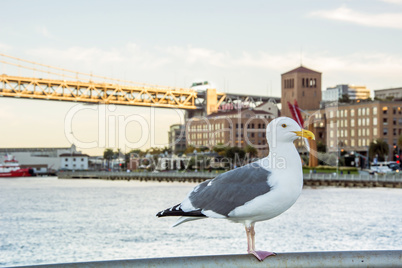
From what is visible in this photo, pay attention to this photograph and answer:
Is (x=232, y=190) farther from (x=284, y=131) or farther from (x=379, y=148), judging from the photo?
(x=379, y=148)

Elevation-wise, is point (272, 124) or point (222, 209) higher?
point (272, 124)

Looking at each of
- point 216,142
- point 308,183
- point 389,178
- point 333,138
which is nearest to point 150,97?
point 216,142

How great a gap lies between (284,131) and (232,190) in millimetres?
455

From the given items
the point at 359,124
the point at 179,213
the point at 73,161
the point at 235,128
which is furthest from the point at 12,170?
the point at 179,213

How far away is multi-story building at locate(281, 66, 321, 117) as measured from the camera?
133 m

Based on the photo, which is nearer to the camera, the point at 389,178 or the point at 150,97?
the point at 389,178

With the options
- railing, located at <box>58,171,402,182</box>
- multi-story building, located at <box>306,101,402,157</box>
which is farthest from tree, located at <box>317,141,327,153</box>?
railing, located at <box>58,171,402,182</box>

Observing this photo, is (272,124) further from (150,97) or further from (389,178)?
(150,97)

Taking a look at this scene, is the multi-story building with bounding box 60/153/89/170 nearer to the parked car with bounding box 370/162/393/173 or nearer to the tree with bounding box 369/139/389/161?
the tree with bounding box 369/139/389/161

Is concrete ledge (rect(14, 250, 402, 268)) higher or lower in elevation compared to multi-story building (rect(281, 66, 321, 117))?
lower

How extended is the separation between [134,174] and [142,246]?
83.2 metres

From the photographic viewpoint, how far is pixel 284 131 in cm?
388

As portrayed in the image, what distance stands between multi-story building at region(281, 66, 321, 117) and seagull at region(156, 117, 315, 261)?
128m

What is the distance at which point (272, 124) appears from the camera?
3.91 m
